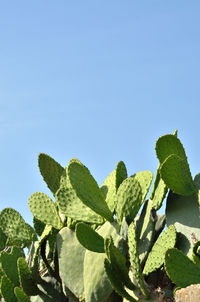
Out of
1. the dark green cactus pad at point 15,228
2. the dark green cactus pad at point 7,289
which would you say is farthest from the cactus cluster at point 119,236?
the dark green cactus pad at point 15,228

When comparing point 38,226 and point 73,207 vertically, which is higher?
point 38,226

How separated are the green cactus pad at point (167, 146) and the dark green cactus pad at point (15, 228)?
147cm

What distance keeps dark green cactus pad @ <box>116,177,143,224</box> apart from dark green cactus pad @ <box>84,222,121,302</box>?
9cm

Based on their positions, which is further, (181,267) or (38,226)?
(38,226)

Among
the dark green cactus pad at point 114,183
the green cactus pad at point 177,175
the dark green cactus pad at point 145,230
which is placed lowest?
the dark green cactus pad at point 145,230

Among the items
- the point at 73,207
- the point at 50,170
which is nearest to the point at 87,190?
the point at 73,207

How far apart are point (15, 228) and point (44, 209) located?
21.0 inches

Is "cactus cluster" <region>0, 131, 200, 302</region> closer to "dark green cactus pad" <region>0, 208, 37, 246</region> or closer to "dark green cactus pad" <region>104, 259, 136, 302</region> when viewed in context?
"dark green cactus pad" <region>104, 259, 136, 302</region>

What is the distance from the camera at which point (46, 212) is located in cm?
395

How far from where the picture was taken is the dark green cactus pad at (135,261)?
306cm

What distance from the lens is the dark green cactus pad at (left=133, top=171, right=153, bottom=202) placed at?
339 centimetres

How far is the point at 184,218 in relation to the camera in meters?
3.19

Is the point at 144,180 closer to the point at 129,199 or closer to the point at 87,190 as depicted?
the point at 129,199

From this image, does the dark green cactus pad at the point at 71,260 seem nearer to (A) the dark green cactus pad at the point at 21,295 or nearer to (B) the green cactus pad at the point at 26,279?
(B) the green cactus pad at the point at 26,279
